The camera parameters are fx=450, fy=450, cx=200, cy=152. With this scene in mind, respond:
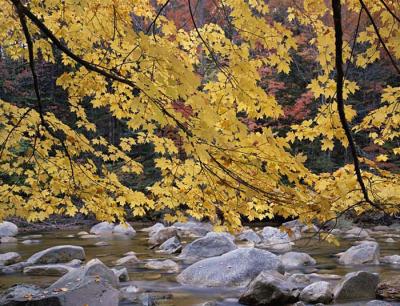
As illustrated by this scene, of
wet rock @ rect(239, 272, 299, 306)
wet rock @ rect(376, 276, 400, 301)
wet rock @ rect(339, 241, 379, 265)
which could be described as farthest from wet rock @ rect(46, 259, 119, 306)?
wet rock @ rect(339, 241, 379, 265)

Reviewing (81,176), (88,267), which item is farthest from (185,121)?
(88,267)

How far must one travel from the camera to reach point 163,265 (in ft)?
28.4

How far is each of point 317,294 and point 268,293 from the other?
2.23 feet

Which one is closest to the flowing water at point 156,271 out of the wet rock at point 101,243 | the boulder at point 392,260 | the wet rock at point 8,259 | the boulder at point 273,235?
the wet rock at point 101,243

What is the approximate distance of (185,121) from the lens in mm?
2727

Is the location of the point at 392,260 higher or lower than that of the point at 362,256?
lower

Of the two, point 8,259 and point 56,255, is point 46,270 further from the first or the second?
point 8,259

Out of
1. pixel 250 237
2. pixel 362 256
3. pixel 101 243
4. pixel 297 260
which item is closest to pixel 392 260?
pixel 362 256

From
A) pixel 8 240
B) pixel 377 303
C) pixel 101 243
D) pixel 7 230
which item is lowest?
pixel 377 303

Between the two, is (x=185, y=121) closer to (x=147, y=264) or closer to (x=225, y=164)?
(x=225, y=164)

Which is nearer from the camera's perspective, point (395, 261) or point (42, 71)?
point (395, 261)

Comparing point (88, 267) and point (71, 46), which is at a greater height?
point (71, 46)

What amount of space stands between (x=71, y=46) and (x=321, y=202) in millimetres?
2768

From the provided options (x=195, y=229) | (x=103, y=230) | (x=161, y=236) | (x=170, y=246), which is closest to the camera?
(x=170, y=246)
